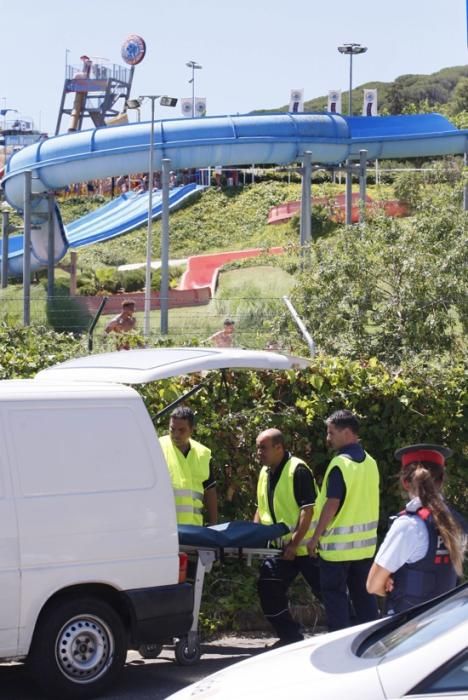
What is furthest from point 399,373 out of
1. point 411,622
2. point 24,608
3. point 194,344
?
point 411,622

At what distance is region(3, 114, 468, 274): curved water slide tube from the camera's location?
3644 cm

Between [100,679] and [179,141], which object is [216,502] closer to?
[100,679]

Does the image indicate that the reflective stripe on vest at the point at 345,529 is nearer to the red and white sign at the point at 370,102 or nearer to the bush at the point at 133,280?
the bush at the point at 133,280

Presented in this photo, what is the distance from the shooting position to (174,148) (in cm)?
3706

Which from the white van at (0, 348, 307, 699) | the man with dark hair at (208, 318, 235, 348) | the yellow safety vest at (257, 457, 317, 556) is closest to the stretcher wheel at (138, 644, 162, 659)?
the white van at (0, 348, 307, 699)

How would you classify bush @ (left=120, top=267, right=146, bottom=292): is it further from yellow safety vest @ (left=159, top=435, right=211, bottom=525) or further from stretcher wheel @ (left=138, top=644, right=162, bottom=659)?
stretcher wheel @ (left=138, top=644, right=162, bottom=659)

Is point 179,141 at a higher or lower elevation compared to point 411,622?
higher

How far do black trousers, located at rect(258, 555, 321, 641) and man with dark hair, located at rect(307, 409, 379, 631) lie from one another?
32 cm

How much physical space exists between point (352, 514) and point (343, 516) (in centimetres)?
6

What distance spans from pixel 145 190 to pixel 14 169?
92.4ft

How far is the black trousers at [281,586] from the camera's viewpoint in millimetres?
8047

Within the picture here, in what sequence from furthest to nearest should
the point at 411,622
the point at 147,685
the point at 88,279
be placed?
the point at 88,279 < the point at 147,685 < the point at 411,622

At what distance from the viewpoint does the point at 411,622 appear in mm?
4992

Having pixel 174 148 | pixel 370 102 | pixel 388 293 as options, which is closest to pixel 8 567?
pixel 388 293
